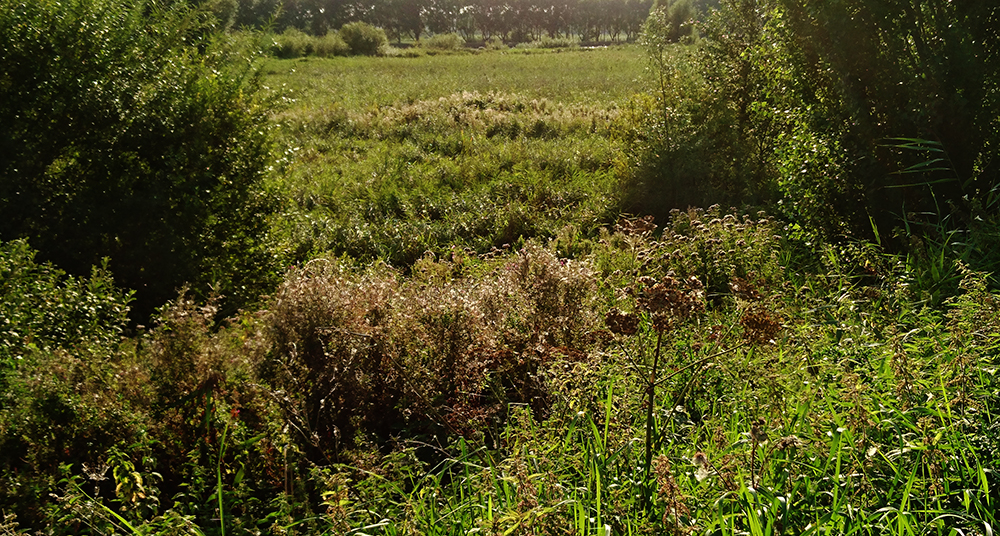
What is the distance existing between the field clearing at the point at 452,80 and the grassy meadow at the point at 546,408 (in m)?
12.4

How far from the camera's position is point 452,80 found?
29984mm

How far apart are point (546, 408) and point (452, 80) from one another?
28.1 metres

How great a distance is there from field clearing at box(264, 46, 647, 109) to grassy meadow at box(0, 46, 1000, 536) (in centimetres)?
1243

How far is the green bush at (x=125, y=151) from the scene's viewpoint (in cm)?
587

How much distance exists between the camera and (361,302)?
4.23m

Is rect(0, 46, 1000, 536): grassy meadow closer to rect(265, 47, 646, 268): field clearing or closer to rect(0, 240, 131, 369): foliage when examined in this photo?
rect(0, 240, 131, 369): foliage

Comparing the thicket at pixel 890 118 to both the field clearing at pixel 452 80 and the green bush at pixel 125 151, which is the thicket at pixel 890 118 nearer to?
the green bush at pixel 125 151

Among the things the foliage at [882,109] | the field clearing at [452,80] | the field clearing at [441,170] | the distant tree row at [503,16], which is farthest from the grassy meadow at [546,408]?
the distant tree row at [503,16]

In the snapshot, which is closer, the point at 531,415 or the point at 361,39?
the point at 531,415

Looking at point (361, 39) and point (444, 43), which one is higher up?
point (361, 39)

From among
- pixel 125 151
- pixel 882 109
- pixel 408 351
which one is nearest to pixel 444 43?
pixel 125 151

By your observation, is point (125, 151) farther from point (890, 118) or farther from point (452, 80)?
point (452, 80)

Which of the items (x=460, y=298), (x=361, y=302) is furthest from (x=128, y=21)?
(x=460, y=298)

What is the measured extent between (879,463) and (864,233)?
3627 mm
